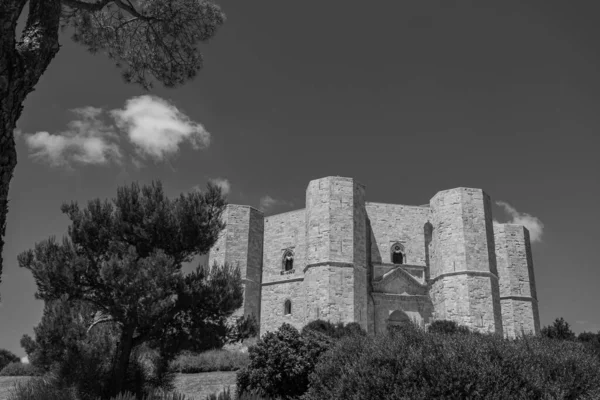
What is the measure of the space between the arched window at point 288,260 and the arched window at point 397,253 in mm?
4940

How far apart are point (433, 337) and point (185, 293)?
17.9 ft

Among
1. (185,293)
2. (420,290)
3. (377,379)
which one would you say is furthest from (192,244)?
(420,290)

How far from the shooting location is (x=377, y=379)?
7.79 metres

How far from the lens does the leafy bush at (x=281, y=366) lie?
11016 millimetres

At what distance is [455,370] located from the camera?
752 cm

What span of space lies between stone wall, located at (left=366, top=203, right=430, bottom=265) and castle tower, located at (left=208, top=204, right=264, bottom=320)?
5784 millimetres

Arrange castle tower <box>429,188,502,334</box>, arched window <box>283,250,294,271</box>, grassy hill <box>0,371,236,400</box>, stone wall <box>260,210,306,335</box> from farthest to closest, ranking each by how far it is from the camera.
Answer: arched window <box>283,250,294,271</box>
stone wall <box>260,210,306,335</box>
castle tower <box>429,188,502,334</box>
grassy hill <box>0,371,236,400</box>

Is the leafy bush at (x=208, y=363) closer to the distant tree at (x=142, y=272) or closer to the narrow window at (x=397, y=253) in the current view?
the distant tree at (x=142, y=272)

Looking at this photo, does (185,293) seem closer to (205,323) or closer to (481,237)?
(205,323)

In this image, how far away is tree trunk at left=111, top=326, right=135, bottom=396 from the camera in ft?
35.4

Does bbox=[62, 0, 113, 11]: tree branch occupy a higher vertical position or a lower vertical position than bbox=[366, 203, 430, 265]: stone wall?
lower

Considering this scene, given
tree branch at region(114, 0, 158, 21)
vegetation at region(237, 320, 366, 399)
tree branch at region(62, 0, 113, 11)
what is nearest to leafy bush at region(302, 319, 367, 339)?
vegetation at region(237, 320, 366, 399)

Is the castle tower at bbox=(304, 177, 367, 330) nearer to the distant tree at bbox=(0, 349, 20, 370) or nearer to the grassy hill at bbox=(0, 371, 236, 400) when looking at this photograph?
the grassy hill at bbox=(0, 371, 236, 400)

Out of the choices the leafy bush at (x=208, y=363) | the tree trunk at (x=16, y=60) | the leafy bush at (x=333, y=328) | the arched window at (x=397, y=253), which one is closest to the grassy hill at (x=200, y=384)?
the leafy bush at (x=208, y=363)
